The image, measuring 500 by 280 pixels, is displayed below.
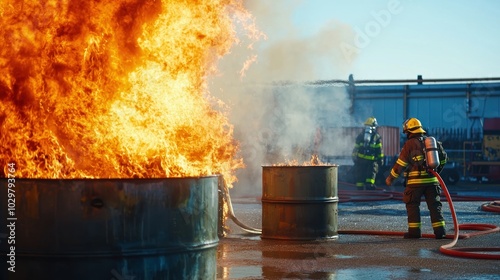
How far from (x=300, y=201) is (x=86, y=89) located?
4807 millimetres

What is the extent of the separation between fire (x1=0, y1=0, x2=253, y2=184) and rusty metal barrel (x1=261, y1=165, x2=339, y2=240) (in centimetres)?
390

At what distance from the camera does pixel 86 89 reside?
19.6ft

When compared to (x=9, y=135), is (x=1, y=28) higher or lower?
higher

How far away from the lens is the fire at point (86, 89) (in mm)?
5824

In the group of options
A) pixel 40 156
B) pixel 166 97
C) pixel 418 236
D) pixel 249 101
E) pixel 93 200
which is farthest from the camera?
pixel 249 101

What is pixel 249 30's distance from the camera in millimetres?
9148

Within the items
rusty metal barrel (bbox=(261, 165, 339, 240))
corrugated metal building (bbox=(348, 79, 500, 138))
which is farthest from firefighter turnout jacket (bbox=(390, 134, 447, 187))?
corrugated metal building (bbox=(348, 79, 500, 138))

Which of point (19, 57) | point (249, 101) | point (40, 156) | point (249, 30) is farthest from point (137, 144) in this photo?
point (249, 101)

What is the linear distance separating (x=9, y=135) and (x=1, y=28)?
39.4 inches

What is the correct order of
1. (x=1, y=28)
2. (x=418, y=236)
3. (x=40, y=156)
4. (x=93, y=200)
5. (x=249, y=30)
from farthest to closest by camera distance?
(x=418, y=236), (x=249, y=30), (x=1, y=28), (x=40, y=156), (x=93, y=200)

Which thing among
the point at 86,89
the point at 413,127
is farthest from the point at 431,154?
Answer: the point at 86,89

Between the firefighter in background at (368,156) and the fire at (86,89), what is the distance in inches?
545

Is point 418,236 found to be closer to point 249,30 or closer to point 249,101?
point 249,30

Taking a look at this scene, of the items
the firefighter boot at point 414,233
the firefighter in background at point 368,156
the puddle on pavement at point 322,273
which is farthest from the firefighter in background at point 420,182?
the firefighter in background at point 368,156
